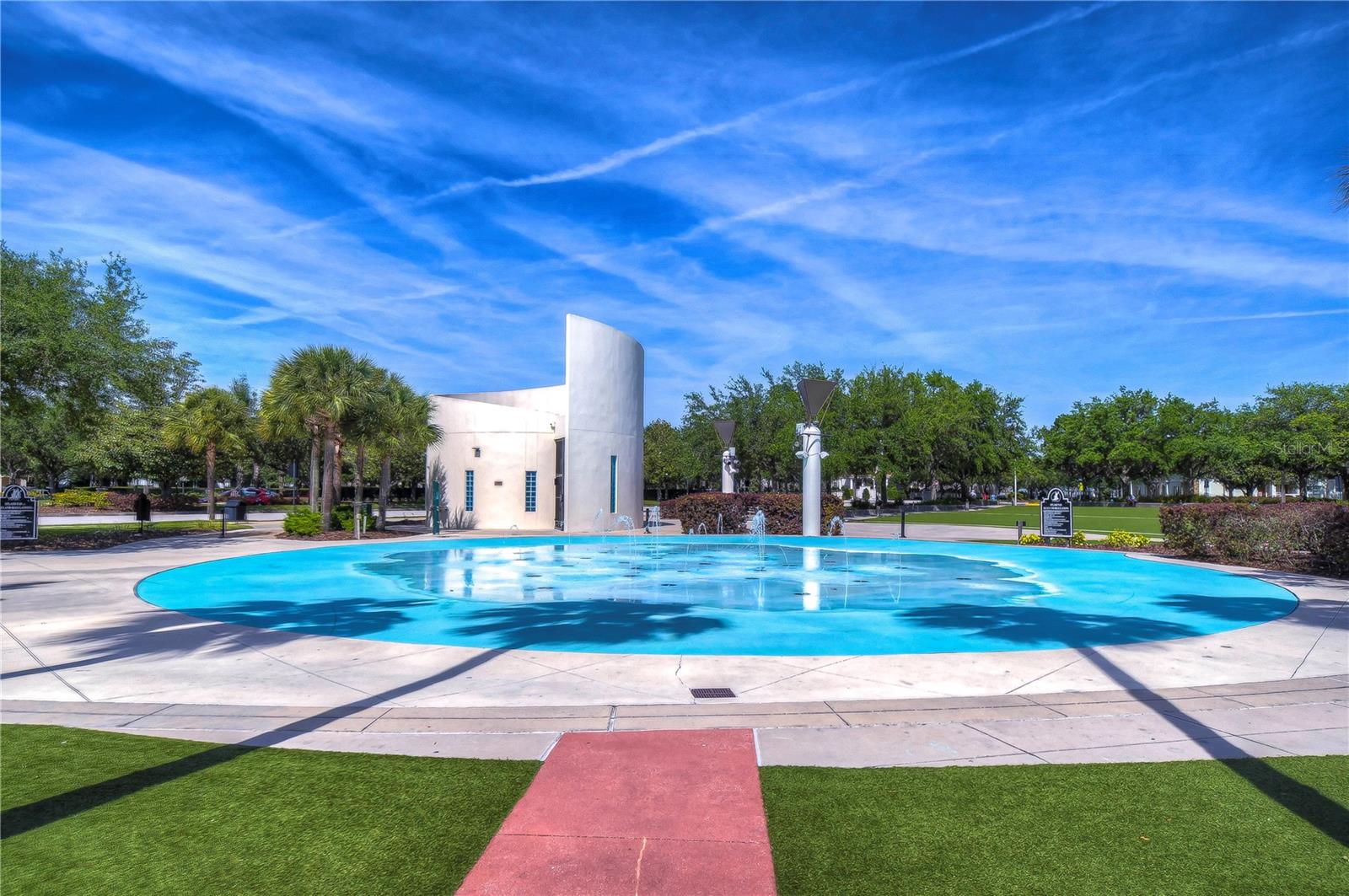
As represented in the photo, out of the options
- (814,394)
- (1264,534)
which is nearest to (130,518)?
(814,394)

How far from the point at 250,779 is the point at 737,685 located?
13.5 ft

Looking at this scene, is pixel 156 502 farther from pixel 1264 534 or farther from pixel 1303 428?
pixel 1303 428

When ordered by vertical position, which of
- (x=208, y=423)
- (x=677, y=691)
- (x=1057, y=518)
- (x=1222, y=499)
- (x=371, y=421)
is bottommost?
(x=677, y=691)

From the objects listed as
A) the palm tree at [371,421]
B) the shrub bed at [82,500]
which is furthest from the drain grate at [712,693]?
the shrub bed at [82,500]

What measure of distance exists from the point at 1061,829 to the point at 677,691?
3.60 metres

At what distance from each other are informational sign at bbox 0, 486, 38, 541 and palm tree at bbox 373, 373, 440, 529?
11302 mm

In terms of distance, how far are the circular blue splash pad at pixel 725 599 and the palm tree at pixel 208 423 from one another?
2557 centimetres

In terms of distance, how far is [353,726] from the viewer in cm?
582

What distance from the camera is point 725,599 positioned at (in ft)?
45.2

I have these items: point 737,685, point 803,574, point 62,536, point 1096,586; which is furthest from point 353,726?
point 62,536

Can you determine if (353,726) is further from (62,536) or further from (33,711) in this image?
(62,536)

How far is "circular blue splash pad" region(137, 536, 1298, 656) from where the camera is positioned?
10000 millimetres

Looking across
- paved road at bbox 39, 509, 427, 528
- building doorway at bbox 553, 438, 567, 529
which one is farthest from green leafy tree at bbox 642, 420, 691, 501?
building doorway at bbox 553, 438, 567, 529

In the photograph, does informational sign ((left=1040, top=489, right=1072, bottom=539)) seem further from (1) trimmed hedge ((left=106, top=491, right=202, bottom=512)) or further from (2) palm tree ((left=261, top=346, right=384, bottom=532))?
(1) trimmed hedge ((left=106, top=491, right=202, bottom=512))
